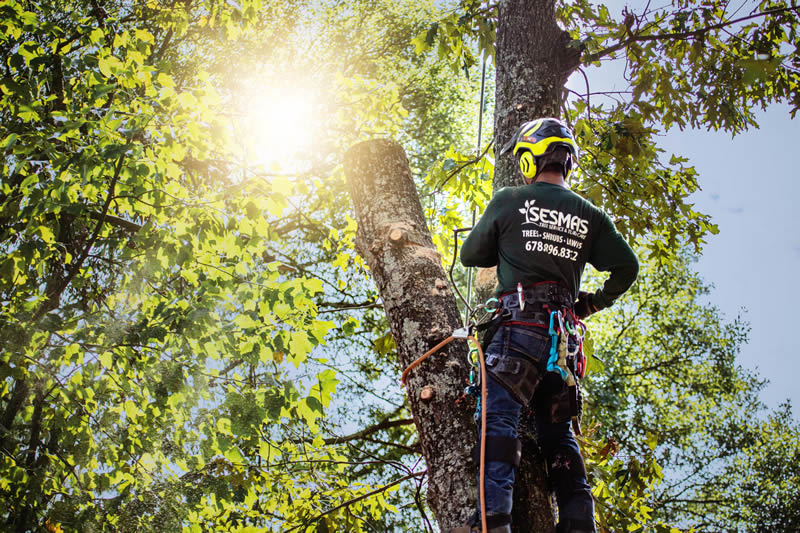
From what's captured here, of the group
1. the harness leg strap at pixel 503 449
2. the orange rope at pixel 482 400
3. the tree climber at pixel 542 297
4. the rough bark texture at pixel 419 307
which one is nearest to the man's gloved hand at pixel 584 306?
the tree climber at pixel 542 297

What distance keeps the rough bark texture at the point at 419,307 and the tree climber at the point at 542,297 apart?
5.5 inches

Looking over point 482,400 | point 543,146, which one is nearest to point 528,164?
point 543,146

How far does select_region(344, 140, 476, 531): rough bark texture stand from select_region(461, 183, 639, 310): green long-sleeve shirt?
0.29 meters

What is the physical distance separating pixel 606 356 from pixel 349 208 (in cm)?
1009

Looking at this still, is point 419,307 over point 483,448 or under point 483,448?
over

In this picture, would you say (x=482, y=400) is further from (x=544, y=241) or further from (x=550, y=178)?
(x=550, y=178)

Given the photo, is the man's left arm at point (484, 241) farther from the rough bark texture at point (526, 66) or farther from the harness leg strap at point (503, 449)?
the harness leg strap at point (503, 449)

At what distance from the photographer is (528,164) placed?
10.1 feet

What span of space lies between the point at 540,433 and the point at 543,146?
147 centimetres

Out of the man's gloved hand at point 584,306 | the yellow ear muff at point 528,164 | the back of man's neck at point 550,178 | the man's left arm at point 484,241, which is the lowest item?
the man's gloved hand at point 584,306

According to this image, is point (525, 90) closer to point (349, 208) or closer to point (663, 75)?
point (663, 75)

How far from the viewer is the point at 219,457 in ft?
20.5

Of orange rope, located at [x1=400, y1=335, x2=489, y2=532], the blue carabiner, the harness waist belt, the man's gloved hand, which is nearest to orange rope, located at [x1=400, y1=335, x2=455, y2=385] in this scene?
orange rope, located at [x1=400, y1=335, x2=489, y2=532]

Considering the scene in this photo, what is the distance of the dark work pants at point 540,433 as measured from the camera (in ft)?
7.38
